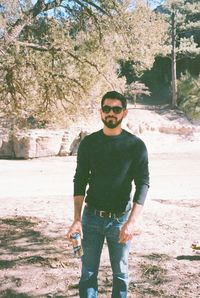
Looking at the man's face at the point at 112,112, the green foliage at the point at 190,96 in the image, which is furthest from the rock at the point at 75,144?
the man's face at the point at 112,112

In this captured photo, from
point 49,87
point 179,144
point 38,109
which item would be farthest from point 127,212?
point 179,144

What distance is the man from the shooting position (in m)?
3.46

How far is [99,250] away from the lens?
3.53 metres

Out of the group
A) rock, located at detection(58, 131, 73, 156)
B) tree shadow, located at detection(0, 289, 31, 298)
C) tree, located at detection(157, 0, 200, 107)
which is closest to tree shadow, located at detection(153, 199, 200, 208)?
tree shadow, located at detection(0, 289, 31, 298)

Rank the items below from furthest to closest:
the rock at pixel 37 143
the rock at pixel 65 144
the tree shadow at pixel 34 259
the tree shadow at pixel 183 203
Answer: the rock at pixel 65 144, the rock at pixel 37 143, the tree shadow at pixel 183 203, the tree shadow at pixel 34 259

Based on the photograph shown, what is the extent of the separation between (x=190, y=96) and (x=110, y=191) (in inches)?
1203

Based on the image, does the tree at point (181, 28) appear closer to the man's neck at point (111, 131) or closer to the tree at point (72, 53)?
the tree at point (72, 53)

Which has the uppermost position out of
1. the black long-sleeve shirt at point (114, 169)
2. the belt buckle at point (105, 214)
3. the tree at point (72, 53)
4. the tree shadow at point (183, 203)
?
the tree at point (72, 53)

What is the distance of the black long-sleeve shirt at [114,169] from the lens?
11.4 ft

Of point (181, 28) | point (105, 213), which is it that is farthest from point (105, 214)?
point (181, 28)

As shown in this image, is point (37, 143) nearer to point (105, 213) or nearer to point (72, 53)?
point (72, 53)

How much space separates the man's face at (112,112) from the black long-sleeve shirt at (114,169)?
0.38ft

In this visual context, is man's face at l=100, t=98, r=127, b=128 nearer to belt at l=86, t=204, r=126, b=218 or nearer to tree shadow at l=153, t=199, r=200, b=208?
belt at l=86, t=204, r=126, b=218

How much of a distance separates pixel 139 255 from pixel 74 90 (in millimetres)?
4571
